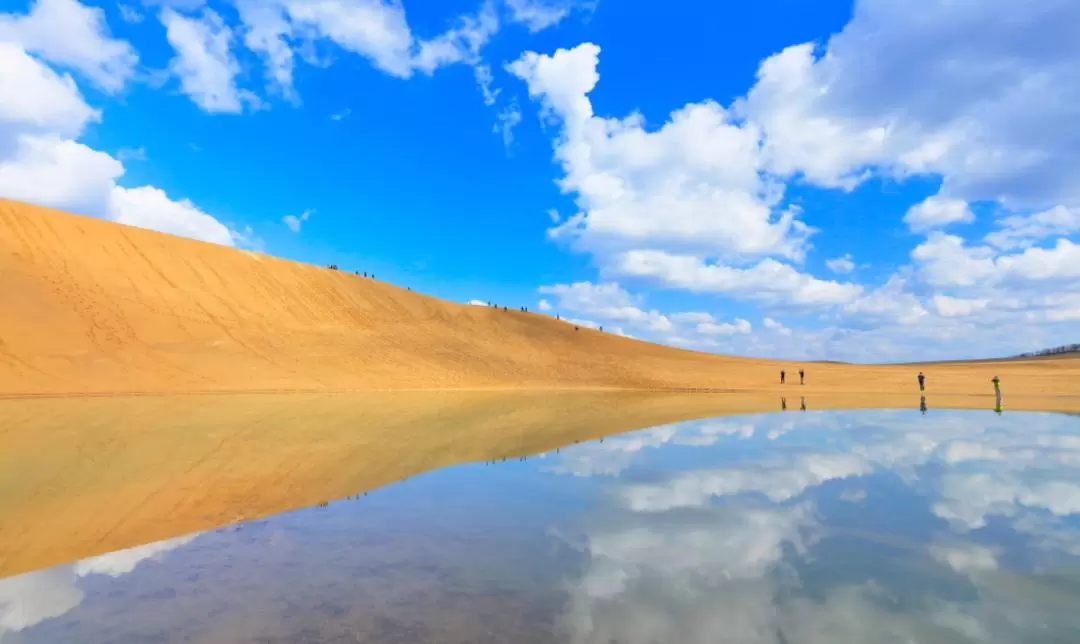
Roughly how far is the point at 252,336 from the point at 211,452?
1209 inches

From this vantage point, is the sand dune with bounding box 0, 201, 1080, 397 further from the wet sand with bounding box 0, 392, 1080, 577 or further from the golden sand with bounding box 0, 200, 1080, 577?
the wet sand with bounding box 0, 392, 1080, 577

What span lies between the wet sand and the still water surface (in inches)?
42.8

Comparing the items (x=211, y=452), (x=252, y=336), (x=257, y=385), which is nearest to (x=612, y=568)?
(x=211, y=452)

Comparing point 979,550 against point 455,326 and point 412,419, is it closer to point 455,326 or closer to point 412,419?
point 412,419

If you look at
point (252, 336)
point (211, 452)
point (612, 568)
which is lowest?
point (612, 568)

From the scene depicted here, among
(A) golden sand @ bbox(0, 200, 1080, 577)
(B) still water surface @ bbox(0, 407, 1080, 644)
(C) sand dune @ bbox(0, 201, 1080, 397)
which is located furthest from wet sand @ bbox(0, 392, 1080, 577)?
(C) sand dune @ bbox(0, 201, 1080, 397)

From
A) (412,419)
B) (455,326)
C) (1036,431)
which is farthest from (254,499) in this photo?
(455,326)

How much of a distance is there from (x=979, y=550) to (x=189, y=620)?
851cm

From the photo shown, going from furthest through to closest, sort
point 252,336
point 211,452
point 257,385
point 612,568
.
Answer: point 252,336, point 257,385, point 211,452, point 612,568

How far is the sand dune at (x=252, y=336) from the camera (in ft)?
109

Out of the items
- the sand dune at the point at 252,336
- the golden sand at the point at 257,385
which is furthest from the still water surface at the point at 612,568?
the sand dune at the point at 252,336

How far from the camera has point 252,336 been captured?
1649 inches

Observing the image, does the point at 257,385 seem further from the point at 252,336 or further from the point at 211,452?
the point at 211,452

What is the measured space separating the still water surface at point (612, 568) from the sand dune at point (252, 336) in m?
28.8
